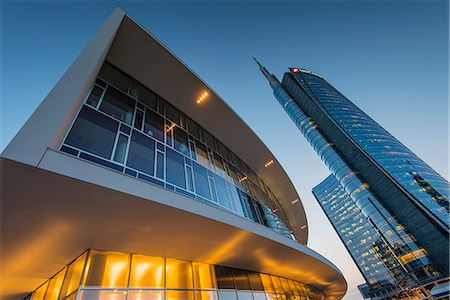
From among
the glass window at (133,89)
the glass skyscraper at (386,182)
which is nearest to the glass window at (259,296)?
the glass window at (133,89)

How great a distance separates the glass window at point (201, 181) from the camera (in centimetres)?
909

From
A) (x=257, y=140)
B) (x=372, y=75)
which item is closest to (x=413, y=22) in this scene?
(x=372, y=75)

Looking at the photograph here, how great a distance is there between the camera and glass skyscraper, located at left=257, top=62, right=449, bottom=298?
38.6 metres

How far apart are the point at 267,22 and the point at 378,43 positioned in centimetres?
4102

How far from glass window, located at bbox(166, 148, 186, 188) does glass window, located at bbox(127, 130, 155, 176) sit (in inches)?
29.9

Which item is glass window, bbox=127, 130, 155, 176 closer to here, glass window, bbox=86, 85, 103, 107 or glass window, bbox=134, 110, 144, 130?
glass window, bbox=134, 110, 144, 130

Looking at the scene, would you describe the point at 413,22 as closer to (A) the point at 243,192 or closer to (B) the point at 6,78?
(A) the point at 243,192

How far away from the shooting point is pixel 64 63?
16.0 metres

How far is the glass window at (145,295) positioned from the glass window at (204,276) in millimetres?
1772

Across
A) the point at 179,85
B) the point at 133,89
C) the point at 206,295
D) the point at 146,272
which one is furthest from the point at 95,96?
the point at 206,295

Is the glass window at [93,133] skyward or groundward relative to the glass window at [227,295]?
skyward

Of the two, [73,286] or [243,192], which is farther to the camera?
[243,192]

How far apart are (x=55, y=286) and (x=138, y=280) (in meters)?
3.28

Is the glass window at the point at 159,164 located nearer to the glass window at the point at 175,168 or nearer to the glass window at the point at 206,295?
the glass window at the point at 175,168
